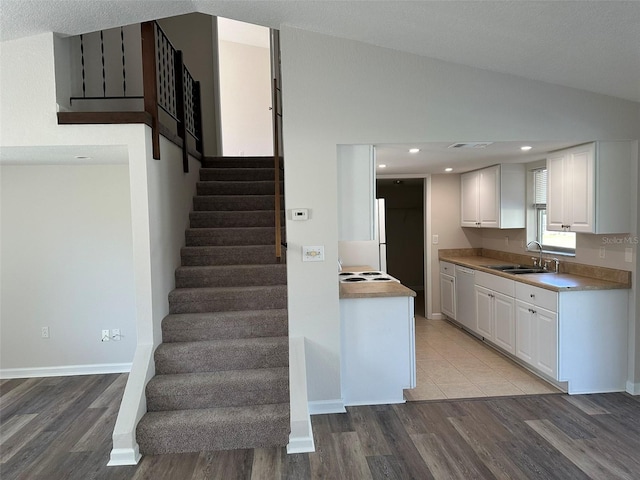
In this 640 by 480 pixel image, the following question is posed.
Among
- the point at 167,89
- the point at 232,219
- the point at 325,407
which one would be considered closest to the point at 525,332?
the point at 325,407

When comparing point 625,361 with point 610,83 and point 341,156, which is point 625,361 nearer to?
point 610,83

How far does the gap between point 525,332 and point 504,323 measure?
39 cm

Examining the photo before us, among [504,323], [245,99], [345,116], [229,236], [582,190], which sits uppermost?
[245,99]

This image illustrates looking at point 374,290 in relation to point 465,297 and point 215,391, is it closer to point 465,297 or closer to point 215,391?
point 215,391

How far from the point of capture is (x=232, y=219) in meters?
4.62

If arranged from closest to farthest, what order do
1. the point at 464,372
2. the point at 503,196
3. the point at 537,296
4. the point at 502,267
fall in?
the point at 537,296 < the point at 464,372 < the point at 502,267 < the point at 503,196

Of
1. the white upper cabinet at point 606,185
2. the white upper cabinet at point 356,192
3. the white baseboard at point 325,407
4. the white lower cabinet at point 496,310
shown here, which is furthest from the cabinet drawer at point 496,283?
the white baseboard at point 325,407

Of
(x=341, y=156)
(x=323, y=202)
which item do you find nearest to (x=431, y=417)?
(x=323, y=202)

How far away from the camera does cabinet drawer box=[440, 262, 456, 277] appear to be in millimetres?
5574

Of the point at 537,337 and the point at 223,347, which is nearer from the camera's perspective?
the point at 223,347

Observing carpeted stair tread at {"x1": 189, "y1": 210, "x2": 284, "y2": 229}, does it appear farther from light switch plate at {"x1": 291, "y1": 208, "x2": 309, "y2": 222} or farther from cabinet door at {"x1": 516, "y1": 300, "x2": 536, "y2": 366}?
cabinet door at {"x1": 516, "y1": 300, "x2": 536, "y2": 366}

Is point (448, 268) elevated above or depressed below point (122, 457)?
above

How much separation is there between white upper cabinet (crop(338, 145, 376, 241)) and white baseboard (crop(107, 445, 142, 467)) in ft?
6.79

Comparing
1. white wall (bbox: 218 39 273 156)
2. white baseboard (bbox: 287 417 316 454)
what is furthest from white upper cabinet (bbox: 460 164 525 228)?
white wall (bbox: 218 39 273 156)
